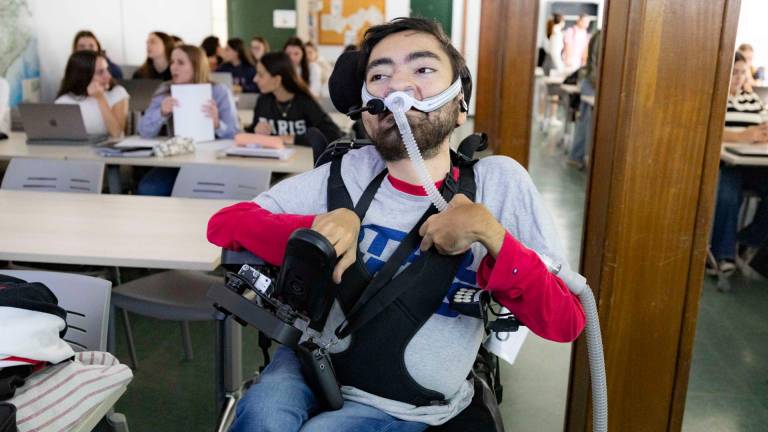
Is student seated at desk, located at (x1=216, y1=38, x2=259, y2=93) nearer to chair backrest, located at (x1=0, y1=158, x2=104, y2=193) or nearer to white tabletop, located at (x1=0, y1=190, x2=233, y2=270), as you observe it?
chair backrest, located at (x1=0, y1=158, x2=104, y2=193)

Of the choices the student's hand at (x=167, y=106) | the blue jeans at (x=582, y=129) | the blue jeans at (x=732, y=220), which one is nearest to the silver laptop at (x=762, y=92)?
the blue jeans at (x=732, y=220)

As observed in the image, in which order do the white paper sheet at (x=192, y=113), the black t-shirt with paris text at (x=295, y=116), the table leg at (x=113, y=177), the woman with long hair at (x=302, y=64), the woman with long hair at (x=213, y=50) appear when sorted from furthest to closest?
the woman with long hair at (x=213, y=50) → the woman with long hair at (x=302, y=64) → the black t-shirt with paris text at (x=295, y=116) → the white paper sheet at (x=192, y=113) → the table leg at (x=113, y=177)

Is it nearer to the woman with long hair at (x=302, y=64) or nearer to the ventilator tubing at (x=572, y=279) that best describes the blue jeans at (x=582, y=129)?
the woman with long hair at (x=302, y=64)

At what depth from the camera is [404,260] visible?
1.47 meters

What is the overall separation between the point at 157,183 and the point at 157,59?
2906 millimetres

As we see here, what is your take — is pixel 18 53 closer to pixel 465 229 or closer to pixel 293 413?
pixel 293 413

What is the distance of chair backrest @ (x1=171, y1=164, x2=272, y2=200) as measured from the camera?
304cm

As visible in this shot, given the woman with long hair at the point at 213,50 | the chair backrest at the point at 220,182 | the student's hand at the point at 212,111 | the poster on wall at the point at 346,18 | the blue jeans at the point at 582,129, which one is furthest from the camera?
the poster on wall at the point at 346,18

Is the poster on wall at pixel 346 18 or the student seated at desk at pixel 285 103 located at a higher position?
the poster on wall at pixel 346 18

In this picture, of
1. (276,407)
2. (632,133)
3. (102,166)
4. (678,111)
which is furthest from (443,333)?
(102,166)

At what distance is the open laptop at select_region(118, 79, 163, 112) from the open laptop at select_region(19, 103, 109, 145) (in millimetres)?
1920

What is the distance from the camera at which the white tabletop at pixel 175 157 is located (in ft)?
11.4

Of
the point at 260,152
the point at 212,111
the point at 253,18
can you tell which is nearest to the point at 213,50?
the point at 253,18

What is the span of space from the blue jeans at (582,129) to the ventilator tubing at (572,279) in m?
6.20
